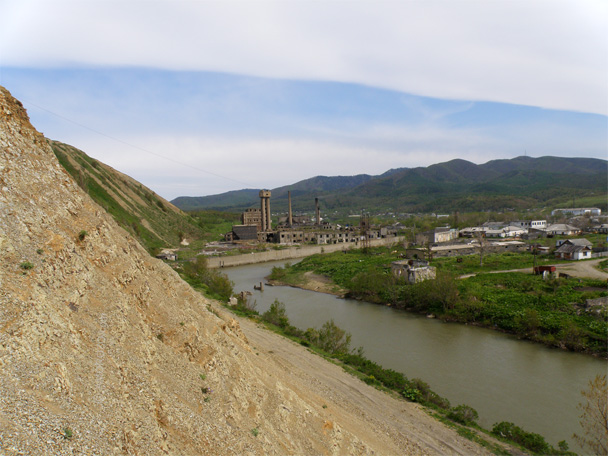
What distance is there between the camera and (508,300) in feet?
78.5

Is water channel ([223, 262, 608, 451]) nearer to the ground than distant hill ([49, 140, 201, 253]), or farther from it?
nearer to the ground

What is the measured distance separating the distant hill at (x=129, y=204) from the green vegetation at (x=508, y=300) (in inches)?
1108

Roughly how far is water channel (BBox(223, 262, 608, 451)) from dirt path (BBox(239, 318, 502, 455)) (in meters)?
2.78

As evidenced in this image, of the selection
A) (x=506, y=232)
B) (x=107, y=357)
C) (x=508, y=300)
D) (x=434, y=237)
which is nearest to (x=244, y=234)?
(x=434, y=237)

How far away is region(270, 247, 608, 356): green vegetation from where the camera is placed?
1908 cm

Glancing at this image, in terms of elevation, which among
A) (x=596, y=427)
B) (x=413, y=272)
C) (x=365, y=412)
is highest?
(x=413, y=272)

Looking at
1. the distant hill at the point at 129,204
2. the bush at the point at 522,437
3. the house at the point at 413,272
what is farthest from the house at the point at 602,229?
the distant hill at the point at 129,204

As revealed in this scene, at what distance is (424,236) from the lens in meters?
58.9

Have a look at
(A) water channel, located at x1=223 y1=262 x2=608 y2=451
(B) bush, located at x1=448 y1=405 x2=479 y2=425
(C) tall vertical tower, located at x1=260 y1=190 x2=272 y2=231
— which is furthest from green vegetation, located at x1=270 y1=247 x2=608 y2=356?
(C) tall vertical tower, located at x1=260 y1=190 x2=272 y2=231

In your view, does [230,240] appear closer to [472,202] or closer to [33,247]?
[33,247]

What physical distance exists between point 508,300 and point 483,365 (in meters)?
8.85

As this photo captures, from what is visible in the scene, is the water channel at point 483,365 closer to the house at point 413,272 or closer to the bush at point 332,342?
the bush at point 332,342

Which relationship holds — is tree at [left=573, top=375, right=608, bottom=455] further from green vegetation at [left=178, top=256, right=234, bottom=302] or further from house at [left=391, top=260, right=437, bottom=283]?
green vegetation at [left=178, top=256, right=234, bottom=302]

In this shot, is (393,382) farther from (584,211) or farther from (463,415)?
(584,211)
